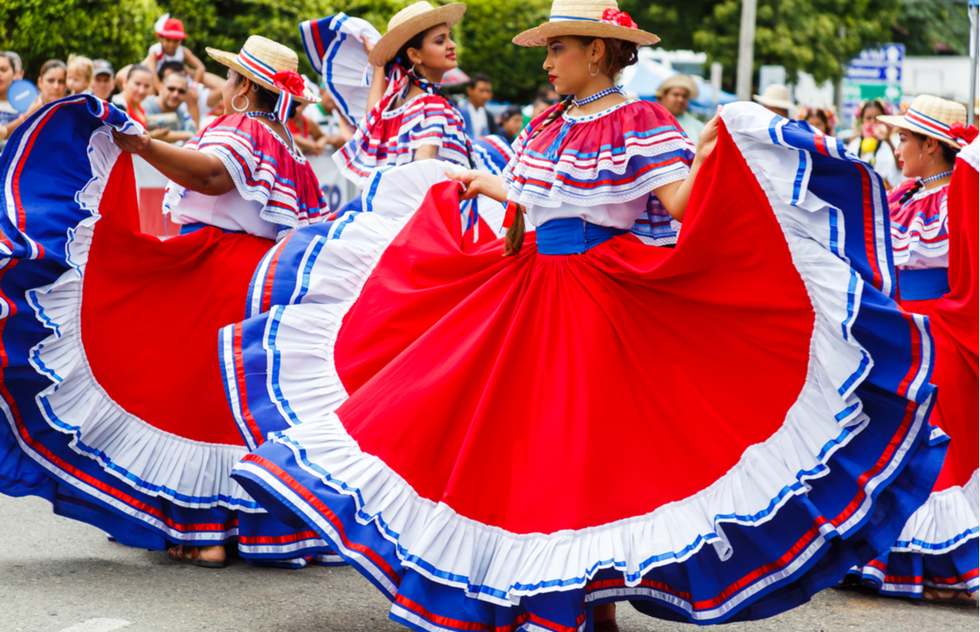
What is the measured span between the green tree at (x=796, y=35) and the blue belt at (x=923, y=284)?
74.2 feet

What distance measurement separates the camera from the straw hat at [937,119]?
4672mm

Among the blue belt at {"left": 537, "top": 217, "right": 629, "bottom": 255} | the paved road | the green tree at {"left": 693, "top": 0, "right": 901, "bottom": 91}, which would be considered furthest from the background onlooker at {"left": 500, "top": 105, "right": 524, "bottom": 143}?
the green tree at {"left": 693, "top": 0, "right": 901, "bottom": 91}

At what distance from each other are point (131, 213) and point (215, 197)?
0.31m

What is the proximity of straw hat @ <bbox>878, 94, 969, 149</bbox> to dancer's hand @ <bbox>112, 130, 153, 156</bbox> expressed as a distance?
2.95m

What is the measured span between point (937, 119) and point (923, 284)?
0.72 m

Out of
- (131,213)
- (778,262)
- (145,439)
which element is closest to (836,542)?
(778,262)

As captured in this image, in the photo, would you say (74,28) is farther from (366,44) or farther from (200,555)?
(200,555)

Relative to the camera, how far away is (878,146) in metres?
10.1

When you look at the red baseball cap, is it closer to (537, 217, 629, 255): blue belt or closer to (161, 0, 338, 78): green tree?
(161, 0, 338, 78): green tree

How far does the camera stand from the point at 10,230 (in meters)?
3.79

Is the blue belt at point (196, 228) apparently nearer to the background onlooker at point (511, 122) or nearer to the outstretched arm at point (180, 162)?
the outstretched arm at point (180, 162)

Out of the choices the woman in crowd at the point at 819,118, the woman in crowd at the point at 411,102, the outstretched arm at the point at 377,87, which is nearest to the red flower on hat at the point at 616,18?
the woman in crowd at the point at 411,102

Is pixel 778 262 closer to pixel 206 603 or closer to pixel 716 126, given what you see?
pixel 716 126

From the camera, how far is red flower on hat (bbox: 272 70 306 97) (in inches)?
175
